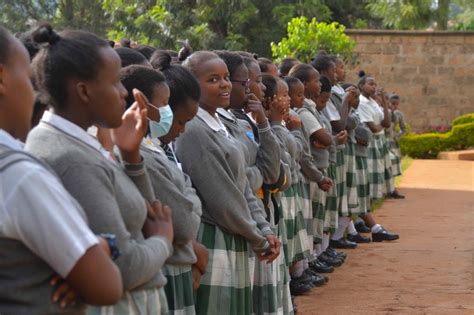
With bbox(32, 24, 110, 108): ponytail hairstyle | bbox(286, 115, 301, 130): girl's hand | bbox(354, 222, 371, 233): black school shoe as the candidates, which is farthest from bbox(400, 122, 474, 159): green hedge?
bbox(32, 24, 110, 108): ponytail hairstyle

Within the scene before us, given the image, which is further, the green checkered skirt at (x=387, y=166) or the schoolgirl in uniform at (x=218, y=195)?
the green checkered skirt at (x=387, y=166)

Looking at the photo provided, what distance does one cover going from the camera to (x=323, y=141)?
28.5 ft

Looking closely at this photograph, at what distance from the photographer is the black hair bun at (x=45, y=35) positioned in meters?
3.11

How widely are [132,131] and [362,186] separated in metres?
7.72

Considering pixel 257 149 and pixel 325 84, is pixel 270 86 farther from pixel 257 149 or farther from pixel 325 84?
pixel 325 84

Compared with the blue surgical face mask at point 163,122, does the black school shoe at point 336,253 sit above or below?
below

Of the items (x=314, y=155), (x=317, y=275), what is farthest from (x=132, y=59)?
(x=317, y=275)

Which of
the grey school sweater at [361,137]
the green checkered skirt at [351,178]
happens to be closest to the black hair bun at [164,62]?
the green checkered skirt at [351,178]

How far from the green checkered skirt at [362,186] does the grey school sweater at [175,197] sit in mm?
6620

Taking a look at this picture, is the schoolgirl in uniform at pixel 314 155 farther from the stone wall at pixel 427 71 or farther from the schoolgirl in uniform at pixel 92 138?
the stone wall at pixel 427 71

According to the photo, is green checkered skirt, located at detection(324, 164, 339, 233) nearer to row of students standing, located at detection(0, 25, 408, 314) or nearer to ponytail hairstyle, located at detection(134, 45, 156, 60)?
row of students standing, located at detection(0, 25, 408, 314)

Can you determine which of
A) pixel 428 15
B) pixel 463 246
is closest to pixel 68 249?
pixel 463 246

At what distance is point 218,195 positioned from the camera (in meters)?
5.02

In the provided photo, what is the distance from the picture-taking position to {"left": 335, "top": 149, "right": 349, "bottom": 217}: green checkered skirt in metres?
10.2
